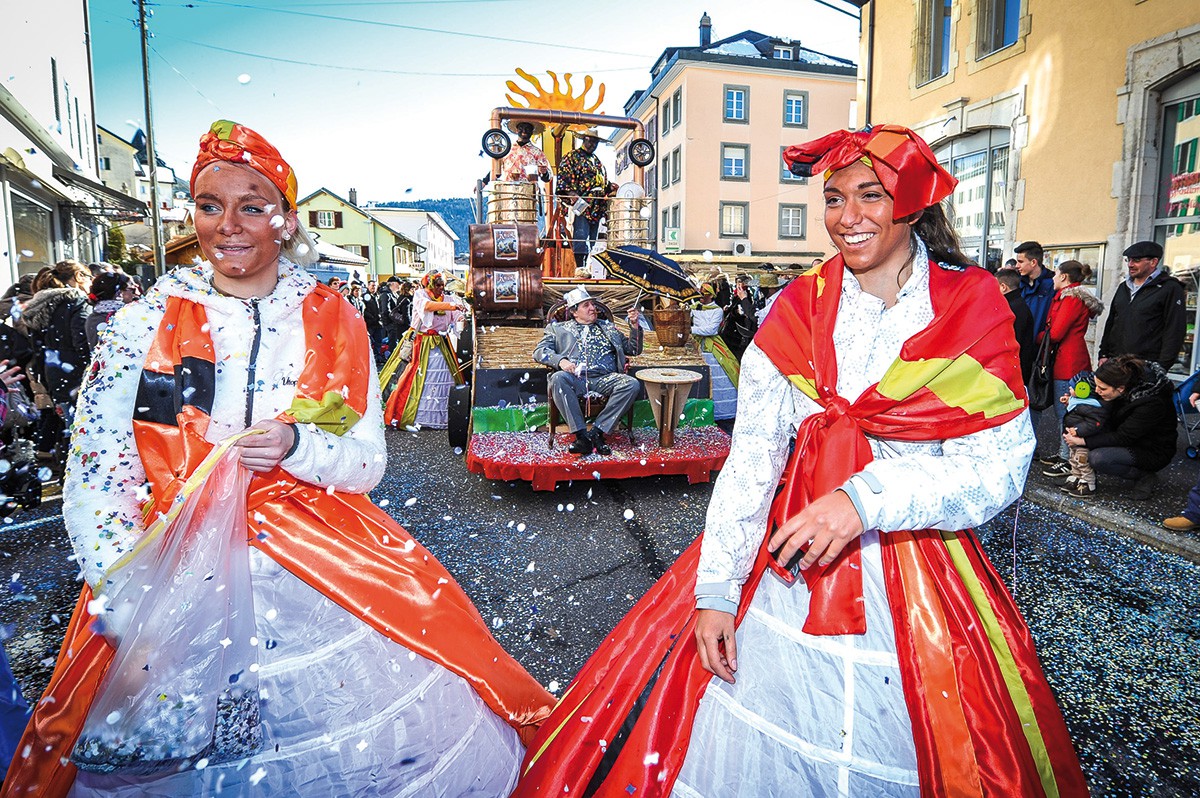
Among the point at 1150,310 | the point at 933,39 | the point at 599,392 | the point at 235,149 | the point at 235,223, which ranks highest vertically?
the point at 933,39

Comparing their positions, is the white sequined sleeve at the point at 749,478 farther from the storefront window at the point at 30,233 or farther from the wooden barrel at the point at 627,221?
the storefront window at the point at 30,233

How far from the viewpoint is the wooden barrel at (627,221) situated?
1052cm

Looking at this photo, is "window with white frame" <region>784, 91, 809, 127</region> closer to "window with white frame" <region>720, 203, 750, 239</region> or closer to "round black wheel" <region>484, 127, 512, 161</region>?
"window with white frame" <region>720, 203, 750, 239</region>

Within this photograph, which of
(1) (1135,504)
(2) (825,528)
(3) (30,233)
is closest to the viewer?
(2) (825,528)

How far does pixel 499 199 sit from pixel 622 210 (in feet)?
6.78

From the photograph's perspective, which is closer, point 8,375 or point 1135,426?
point 8,375

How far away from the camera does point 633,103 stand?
129ft

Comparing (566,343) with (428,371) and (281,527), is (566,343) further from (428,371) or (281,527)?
(281,527)

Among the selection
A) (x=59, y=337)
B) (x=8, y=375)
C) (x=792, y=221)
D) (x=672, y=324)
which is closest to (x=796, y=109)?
(x=792, y=221)

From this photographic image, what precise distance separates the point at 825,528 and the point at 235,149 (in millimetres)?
1770

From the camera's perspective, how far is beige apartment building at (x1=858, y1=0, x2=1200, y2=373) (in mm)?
8695

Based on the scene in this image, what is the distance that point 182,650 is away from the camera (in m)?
1.46

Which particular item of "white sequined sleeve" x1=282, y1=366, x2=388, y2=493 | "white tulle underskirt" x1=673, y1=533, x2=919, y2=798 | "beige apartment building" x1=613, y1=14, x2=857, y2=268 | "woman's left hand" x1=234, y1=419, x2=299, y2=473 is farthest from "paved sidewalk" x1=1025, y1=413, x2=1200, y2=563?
"beige apartment building" x1=613, y1=14, x2=857, y2=268

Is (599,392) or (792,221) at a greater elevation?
(792,221)
